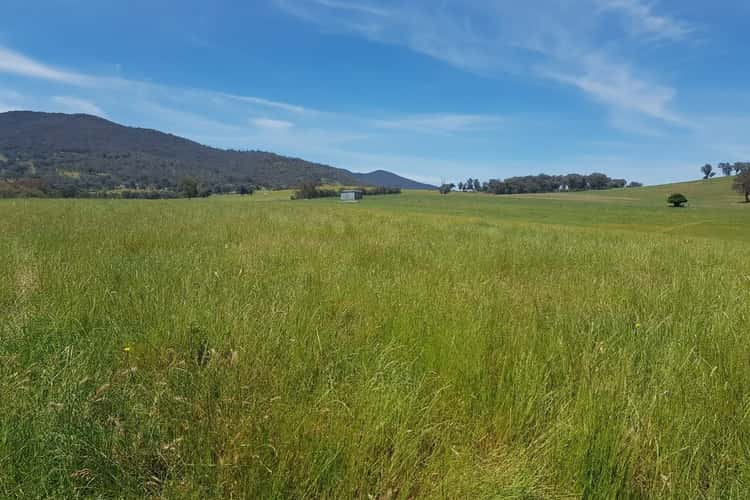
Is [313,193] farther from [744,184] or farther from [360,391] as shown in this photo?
[360,391]

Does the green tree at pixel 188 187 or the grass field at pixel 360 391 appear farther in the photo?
the green tree at pixel 188 187

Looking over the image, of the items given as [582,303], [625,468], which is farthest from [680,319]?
[625,468]

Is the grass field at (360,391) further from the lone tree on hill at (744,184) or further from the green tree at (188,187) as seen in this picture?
the green tree at (188,187)

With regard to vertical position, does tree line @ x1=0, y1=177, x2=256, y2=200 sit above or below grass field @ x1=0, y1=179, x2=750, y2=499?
above

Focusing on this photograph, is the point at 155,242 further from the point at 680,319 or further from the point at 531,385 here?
the point at 680,319

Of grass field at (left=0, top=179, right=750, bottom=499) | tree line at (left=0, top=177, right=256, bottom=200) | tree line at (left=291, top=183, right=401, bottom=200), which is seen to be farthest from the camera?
tree line at (left=291, top=183, right=401, bottom=200)

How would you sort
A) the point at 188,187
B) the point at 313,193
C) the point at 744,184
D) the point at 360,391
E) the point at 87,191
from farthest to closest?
the point at 313,193 → the point at 188,187 → the point at 87,191 → the point at 744,184 → the point at 360,391

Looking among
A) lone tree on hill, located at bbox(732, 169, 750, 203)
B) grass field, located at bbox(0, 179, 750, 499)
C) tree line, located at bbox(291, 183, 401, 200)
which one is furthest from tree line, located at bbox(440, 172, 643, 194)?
grass field, located at bbox(0, 179, 750, 499)

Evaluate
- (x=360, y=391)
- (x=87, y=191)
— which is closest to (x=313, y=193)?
(x=87, y=191)

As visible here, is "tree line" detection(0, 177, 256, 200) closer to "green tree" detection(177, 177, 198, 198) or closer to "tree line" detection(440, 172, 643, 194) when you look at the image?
"green tree" detection(177, 177, 198, 198)

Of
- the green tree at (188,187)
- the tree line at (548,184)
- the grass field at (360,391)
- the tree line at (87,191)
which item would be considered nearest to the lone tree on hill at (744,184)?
the tree line at (548,184)

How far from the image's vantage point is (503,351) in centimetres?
242

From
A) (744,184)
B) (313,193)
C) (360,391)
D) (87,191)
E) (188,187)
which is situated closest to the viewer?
(360,391)

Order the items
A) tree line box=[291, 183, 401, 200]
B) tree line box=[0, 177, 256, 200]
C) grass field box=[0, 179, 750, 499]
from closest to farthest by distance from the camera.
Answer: grass field box=[0, 179, 750, 499] < tree line box=[0, 177, 256, 200] < tree line box=[291, 183, 401, 200]
